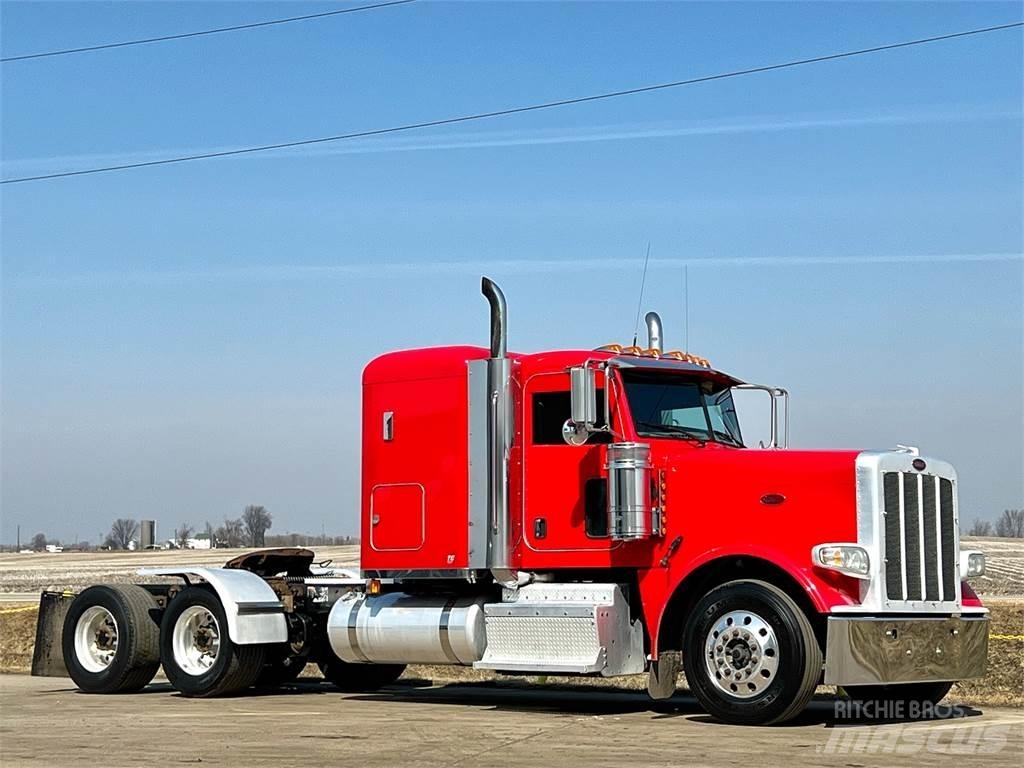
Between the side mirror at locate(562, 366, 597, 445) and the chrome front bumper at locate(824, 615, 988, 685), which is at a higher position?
the side mirror at locate(562, 366, 597, 445)

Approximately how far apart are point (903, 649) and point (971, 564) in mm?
1567

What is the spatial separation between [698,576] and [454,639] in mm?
2612

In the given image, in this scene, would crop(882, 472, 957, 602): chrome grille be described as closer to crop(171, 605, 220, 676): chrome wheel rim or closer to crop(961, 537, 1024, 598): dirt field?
crop(171, 605, 220, 676): chrome wheel rim

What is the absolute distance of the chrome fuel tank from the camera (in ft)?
48.6

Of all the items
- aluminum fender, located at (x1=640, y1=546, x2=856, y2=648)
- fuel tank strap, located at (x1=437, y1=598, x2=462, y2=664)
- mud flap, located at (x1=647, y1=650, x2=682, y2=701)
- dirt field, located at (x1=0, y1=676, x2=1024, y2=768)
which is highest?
aluminum fender, located at (x1=640, y1=546, x2=856, y2=648)

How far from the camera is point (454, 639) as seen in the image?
14.9 meters

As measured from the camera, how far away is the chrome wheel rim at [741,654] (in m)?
12.6

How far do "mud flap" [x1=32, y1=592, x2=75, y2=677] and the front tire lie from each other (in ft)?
26.4

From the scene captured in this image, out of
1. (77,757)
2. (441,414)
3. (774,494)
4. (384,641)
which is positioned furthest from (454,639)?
(77,757)

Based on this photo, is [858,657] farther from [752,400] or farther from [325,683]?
[325,683]

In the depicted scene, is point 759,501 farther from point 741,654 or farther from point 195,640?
point 195,640

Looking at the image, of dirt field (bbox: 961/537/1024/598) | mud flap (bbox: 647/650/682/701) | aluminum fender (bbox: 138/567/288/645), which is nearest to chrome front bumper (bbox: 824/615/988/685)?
mud flap (bbox: 647/650/682/701)

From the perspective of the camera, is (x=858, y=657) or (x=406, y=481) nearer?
(x=858, y=657)

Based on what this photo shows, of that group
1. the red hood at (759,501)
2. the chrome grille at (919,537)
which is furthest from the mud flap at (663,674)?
A: the chrome grille at (919,537)
